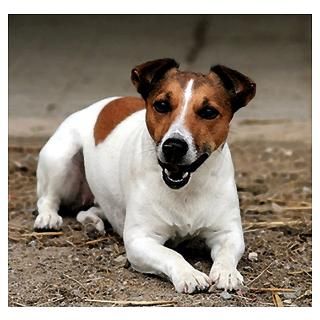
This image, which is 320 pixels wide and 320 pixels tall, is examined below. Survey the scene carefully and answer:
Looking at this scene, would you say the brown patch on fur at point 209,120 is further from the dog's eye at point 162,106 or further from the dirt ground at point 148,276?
the dirt ground at point 148,276

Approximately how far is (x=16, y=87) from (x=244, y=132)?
8.08 feet

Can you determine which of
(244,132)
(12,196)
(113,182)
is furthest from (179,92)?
(244,132)

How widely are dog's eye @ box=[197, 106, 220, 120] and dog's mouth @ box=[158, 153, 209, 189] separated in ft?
0.61

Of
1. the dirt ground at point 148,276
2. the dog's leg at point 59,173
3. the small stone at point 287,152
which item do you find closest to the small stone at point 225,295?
the dirt ground at point 148,276

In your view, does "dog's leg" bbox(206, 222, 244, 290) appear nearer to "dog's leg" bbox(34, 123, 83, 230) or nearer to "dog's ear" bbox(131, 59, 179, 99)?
"dog's ear" bbox(131, 59, 179, 99)

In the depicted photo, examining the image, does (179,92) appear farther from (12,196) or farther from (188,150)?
(12,196)

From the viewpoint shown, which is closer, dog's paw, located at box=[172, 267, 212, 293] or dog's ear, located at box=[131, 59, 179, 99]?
dog's paw, located at box=[172, 267, 212, 293]

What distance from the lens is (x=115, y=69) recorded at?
→ 1052cm

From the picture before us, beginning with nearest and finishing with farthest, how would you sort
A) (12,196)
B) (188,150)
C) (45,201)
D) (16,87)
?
1. (188,150)
2. (45,201)
3. (12,196)
4. (16,87)

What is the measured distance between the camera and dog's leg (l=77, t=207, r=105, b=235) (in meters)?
6.04

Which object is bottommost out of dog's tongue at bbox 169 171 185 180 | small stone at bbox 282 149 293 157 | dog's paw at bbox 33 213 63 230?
dog's paw at bbox 33 213 63 230

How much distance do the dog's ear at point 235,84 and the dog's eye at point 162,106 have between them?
0.42 meters

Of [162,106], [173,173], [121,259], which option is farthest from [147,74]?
[121,259]

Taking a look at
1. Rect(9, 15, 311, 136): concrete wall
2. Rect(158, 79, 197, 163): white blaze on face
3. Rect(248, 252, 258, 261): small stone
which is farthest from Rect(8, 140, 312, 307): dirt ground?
Rect(9, 15, 311, 136): concrete wall
